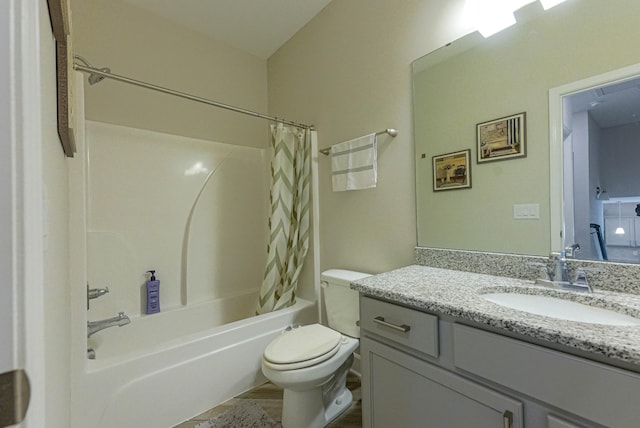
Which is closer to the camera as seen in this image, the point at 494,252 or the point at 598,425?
the point at 598,425

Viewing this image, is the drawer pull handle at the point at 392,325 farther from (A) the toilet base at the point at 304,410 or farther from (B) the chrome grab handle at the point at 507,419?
(A) the toilet base at the point at 304,410

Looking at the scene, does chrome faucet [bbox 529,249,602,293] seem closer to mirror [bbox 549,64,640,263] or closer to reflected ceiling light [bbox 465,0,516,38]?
mirror [bbox 549,64,640,263]

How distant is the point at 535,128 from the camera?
1163mm

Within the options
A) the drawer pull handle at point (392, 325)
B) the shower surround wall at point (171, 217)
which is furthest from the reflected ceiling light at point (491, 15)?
the shower surround wall at point (171, 217)

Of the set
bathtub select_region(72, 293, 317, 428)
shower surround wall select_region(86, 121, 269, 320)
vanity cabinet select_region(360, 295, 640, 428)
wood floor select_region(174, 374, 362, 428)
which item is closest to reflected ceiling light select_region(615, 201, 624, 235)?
vanity cabinet select_region(360, 295, 640, 428)

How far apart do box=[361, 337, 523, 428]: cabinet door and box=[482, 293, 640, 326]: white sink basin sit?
1.11ft

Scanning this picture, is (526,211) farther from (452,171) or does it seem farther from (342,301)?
(342,301)

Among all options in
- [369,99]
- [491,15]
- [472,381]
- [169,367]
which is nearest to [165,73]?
[369,99]

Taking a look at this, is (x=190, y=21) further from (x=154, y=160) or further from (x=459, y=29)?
(x=459, y=29)

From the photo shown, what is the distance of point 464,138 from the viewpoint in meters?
1.39

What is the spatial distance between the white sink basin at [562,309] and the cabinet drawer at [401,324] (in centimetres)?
28

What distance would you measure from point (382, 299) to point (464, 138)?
3.03 ft

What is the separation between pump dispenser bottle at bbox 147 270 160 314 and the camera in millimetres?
1959

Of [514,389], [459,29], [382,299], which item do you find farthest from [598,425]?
[459,29]
